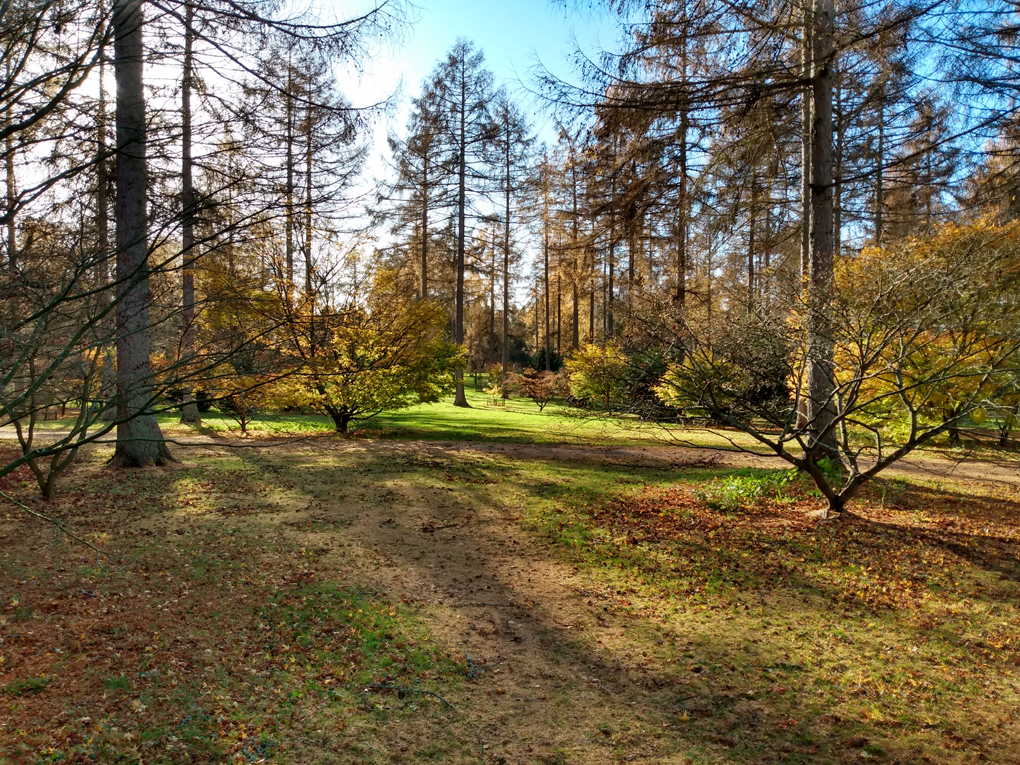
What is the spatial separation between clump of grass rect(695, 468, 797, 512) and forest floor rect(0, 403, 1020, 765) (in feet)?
0.19

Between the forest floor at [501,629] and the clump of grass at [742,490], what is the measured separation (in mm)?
57

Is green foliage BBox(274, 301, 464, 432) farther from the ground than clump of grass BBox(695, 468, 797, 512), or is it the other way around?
green foliage BBox(274, 301, 464, 432)

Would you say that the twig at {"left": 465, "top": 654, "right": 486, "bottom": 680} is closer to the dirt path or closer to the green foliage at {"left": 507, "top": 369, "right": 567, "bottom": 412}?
the dirt path

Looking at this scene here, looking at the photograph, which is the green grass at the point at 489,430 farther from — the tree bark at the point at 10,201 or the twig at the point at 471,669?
the tree bark at the point at 10,201

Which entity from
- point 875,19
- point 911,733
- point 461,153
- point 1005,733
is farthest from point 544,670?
point 461,153

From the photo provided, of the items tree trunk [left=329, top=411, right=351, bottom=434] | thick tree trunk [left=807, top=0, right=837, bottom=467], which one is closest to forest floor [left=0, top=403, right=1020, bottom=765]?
thick tree trunk [left=807, top=0, right=837, bottom=467]

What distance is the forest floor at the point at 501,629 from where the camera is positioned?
279cm

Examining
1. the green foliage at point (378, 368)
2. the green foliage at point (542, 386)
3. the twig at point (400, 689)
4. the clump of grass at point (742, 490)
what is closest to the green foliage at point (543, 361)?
the green foliage at point (542, 386)

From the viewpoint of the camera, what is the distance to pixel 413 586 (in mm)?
4633

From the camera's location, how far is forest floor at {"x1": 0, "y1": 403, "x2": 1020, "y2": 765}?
110 inches

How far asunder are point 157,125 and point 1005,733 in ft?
16.1

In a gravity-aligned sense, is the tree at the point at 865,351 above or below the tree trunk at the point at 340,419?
above

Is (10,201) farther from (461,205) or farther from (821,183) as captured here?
(461,205)

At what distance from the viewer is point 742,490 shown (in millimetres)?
7238
